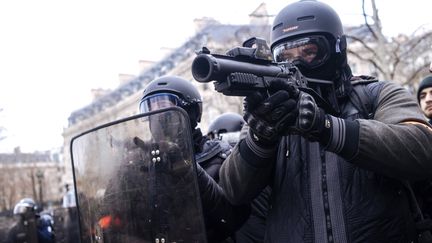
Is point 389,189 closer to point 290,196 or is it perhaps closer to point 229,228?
point 290,196

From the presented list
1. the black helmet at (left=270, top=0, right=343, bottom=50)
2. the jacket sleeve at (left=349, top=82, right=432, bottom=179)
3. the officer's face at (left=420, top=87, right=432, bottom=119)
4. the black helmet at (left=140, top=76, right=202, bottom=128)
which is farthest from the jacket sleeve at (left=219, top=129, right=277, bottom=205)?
the officer's face at (left=420, top=87, right=432, bottom=119)

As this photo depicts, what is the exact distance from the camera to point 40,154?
7875cm

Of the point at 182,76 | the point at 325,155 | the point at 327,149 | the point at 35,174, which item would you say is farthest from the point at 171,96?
the point at 35,174

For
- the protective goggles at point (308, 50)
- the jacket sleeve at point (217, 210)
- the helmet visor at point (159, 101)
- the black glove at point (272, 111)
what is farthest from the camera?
the helmet visor at point (159, 101)

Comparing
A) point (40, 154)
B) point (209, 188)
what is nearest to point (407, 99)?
point (209, 188)

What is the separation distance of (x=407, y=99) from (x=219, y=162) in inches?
51.5

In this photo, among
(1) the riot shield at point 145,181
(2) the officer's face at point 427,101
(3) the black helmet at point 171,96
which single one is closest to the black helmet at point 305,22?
(1) the riot shield at point 145,181

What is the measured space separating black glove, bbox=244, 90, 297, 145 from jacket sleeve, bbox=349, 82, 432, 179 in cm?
29

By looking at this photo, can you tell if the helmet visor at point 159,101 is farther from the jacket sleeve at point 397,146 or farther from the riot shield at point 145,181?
the jacket sleeve at point 397,146

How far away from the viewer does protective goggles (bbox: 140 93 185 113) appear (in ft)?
10.6

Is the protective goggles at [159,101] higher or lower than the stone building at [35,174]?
lower

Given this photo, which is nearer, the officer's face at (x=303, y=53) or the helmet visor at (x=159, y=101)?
the officer's face at (x=303, y=53)

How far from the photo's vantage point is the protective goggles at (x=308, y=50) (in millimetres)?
2195

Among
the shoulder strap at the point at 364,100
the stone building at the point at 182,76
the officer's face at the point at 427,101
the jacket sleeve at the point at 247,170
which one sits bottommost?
the jacket sleeve at the point at 247,170
